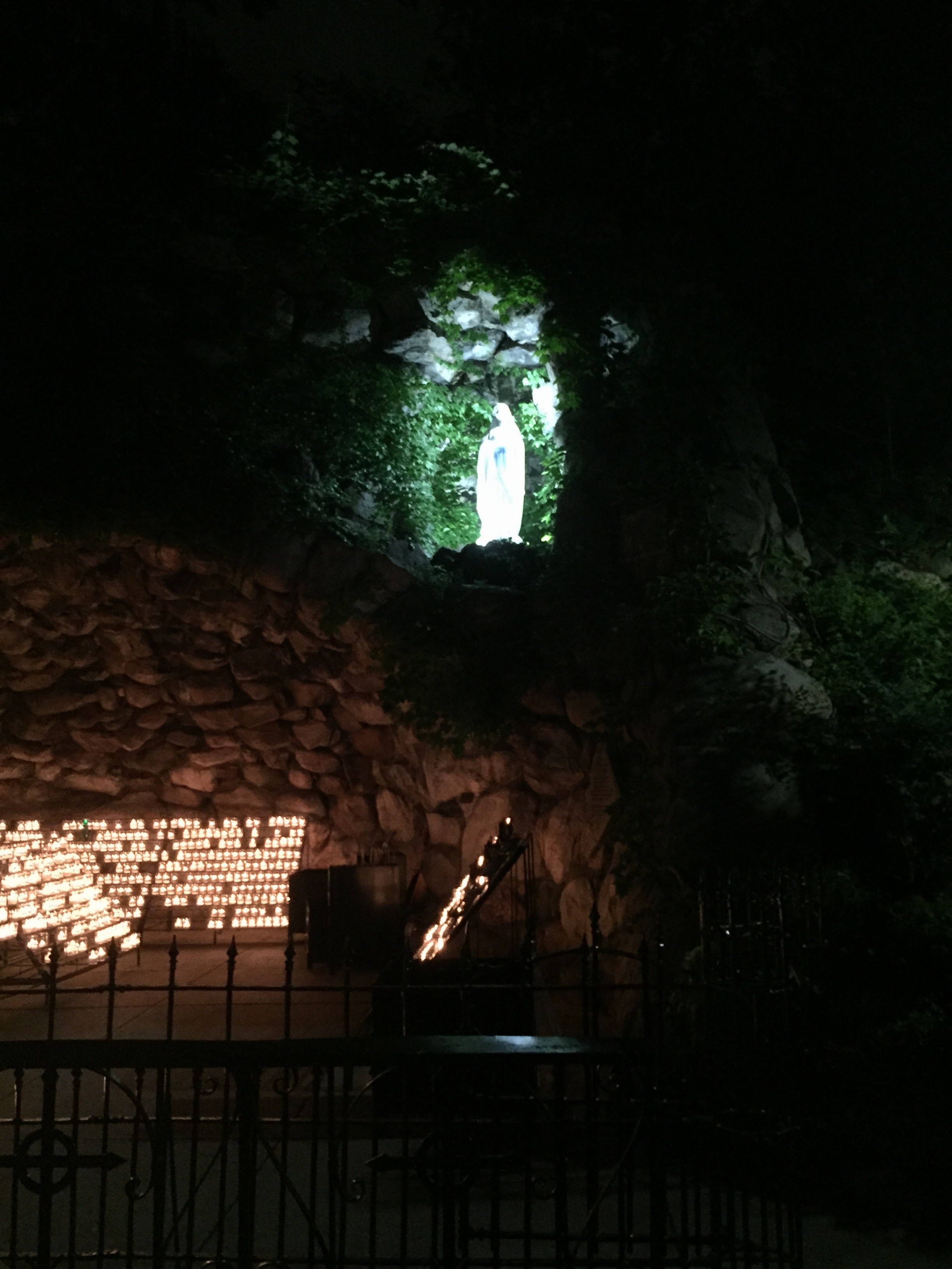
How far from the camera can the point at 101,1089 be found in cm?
646

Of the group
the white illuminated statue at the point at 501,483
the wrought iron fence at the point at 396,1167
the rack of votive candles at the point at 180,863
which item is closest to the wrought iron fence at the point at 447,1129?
the wrought iron fence at the point at 396,1167

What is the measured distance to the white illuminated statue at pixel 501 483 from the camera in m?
10.9

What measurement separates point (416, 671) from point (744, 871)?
4221 mm

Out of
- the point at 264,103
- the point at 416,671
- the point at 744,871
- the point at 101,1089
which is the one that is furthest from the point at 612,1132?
the point at 264,103

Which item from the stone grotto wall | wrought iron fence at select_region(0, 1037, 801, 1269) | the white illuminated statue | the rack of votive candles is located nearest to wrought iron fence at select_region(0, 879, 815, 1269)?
wrought iron fence at select_region(0, 1037, 801, 1269)

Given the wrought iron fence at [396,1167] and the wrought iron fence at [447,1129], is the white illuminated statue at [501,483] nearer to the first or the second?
the wrought iron fence at [447,1129]

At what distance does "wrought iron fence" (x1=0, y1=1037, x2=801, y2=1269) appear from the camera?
312cm

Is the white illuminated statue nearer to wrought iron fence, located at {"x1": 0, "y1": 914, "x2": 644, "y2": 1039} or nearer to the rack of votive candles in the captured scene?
the rack of votive candles

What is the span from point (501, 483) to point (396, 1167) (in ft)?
27.0

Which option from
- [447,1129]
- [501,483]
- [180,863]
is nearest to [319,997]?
[180,863]

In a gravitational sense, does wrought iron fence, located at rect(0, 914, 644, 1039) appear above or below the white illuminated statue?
below

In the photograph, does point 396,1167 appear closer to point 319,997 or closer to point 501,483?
point 319,997

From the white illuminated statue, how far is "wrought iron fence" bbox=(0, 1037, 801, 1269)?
627 centimetres

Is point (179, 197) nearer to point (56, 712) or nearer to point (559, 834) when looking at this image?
point (56, 712)
